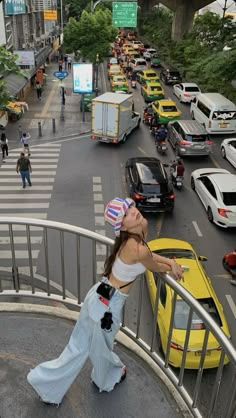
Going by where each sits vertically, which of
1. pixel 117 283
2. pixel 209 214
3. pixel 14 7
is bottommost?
pixel 209 214

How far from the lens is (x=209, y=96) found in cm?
2538

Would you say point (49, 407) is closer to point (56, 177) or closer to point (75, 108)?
point (56, 177)

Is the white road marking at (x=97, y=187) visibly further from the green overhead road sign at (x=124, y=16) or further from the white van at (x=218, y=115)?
the green overhead road sign at (x=124, y=16)

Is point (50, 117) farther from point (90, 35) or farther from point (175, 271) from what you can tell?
point (175, 271)

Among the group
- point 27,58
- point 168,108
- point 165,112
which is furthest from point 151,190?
point 27,58

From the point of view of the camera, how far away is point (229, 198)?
14.1 metres

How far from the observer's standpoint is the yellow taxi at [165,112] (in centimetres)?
2592

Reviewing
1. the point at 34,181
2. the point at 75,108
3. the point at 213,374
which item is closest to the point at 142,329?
the point at 213,374

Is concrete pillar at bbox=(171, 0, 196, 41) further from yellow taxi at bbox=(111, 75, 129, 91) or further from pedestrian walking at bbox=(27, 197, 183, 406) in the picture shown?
pedestrian walking at bbox=(27, 197, 183, 406)

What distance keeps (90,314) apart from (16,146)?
2083cm

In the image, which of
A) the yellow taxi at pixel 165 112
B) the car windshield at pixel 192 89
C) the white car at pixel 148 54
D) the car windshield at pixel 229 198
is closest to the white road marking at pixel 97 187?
the car windshield at pixel 229 198

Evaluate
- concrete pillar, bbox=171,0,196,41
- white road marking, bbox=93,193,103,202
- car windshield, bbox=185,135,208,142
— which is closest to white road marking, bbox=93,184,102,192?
white road marking, bbox=93,193,103,202

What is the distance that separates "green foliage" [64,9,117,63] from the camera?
35.7 meters

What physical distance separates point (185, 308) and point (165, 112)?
1969 cm
